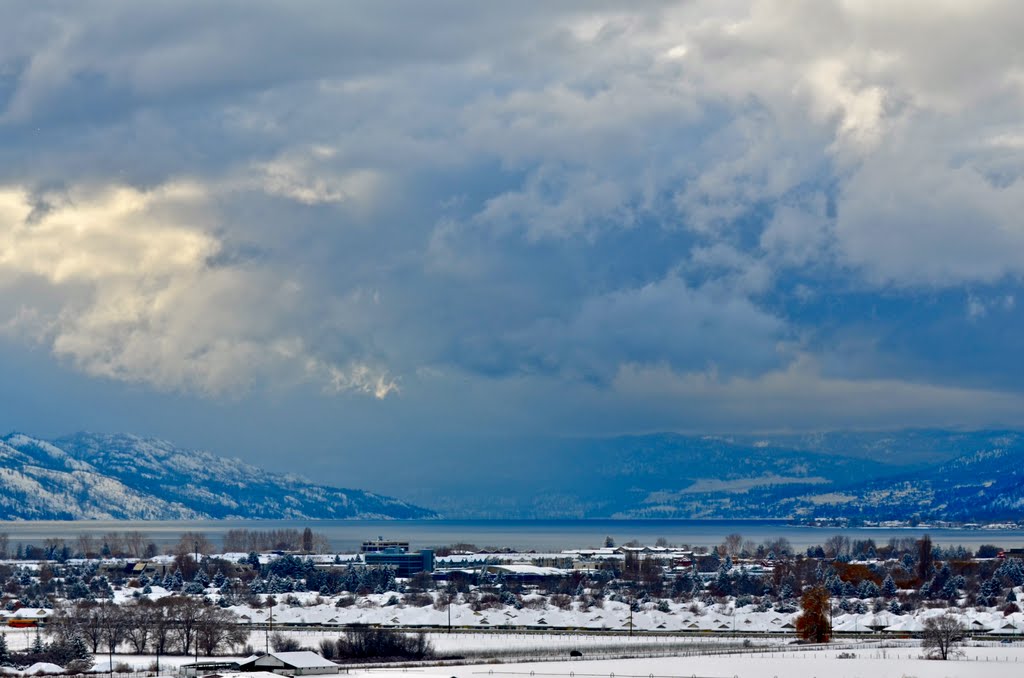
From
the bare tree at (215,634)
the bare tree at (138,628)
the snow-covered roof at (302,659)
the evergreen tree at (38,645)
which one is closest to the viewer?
the snow-covered roof at (302,659)

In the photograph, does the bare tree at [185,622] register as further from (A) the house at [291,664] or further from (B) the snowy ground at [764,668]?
(B) the snowy ground at [764,668]

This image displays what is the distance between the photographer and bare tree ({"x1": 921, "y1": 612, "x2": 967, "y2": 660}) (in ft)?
326

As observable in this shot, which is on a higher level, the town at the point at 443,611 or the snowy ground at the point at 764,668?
the town at the point at 443,611

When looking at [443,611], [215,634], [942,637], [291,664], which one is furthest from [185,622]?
[942,637]

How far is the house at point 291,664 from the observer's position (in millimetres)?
89312

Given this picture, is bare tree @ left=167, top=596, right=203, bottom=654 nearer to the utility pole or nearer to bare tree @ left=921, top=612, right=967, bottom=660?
the utility pole

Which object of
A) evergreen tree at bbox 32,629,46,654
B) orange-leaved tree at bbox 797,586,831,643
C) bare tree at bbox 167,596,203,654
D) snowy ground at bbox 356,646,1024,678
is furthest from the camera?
orange-leaved tree at bbox 797,586,831,643

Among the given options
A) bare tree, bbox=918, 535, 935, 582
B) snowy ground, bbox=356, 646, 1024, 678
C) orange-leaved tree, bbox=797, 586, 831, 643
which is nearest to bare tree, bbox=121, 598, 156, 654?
snowy ground, bbox=356, 646, 1024, 678

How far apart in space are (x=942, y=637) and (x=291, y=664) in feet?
150

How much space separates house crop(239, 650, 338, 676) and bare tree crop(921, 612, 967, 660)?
37.5 meters

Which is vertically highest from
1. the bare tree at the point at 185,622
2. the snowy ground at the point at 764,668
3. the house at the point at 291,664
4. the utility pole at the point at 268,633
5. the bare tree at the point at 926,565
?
the bare tree at the point at 926,565

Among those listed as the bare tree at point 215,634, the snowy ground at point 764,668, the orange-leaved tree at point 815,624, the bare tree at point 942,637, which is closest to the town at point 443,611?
the bare tree at point 215,634

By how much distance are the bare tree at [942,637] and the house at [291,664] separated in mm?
37459

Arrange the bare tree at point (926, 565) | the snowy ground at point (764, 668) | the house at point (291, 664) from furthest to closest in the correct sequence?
the bare tree at point (926, 565) → the house at point (291, 664) → the snowy ground at point (764, 668)
